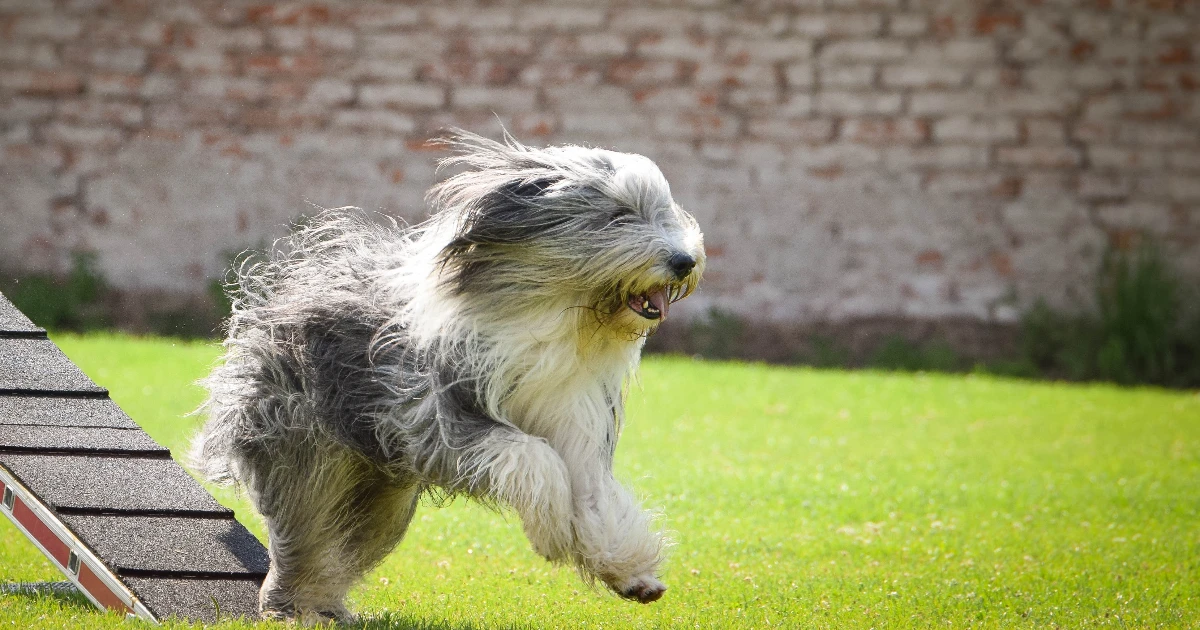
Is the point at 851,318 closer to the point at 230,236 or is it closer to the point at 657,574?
the point at 230,236

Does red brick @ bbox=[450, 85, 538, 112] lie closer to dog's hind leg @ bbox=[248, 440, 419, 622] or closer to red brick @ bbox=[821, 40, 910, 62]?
red brick @ bbox=[821, 40, 910, 62]

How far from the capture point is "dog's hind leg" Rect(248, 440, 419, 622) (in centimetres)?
384

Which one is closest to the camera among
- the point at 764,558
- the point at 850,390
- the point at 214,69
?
the point at 764,558

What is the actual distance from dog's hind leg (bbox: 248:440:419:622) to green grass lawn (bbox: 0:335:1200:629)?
179mm

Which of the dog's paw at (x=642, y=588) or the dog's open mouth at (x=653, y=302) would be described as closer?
the dog's paw at (x=642, y=588)

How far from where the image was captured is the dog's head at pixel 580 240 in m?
3.51

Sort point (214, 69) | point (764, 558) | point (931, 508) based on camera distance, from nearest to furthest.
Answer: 1. point (764, 558)
2. point (931, 508)
3. point (214, 69)

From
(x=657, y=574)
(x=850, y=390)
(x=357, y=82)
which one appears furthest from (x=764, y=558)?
(x=357, y=82)

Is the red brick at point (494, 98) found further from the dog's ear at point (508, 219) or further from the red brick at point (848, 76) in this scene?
the dog's ear at point (508, 219)

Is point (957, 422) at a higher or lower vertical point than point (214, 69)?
lower

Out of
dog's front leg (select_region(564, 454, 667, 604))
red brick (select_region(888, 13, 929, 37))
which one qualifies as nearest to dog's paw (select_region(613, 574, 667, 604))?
dog's front leg (select_region(564, 454, 667, 604))

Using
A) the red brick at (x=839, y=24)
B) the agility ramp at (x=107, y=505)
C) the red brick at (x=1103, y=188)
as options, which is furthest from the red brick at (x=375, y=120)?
the agility ramp at (x=107, y=505)

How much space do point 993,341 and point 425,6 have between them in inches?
206

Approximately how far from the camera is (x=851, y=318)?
10828mm
